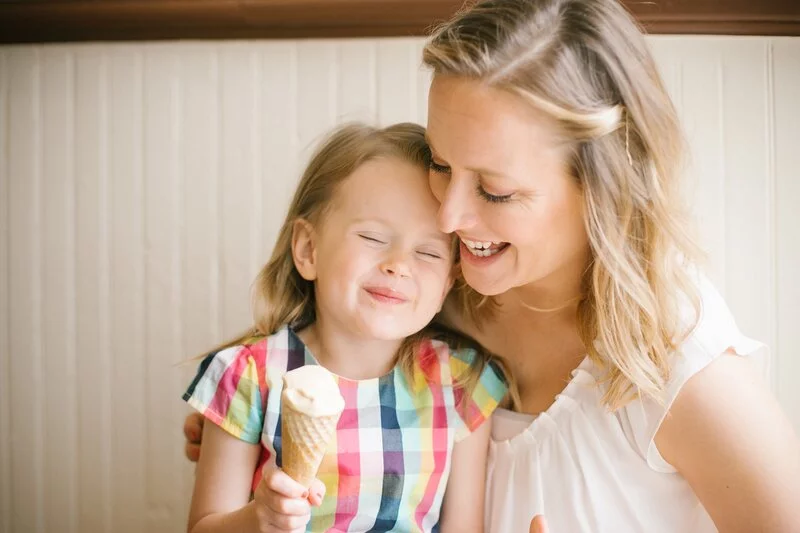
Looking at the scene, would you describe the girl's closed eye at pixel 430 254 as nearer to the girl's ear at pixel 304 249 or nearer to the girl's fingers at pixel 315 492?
the girl's ear at pixel 304 249

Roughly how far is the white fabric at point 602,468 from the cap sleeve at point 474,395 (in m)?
0.09

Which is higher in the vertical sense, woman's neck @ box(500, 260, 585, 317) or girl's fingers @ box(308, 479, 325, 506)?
woman's neck @ box(500, 260, 585, 317)

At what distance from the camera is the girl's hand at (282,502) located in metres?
1.04

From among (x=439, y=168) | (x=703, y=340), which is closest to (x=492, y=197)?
(x=439, y=168)

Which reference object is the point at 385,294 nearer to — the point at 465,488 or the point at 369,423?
the point at 369,423

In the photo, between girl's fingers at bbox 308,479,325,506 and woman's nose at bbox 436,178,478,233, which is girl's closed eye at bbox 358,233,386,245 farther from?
girl's fingers at bbox 308,479,325,506

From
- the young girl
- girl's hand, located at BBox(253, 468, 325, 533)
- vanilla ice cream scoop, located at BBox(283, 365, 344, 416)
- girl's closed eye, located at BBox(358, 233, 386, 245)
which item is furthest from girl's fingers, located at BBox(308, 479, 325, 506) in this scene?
girl's closed eye, located at BBox(358, 233, 386, 245)

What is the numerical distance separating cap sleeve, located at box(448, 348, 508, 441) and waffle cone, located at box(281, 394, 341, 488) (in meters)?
0.44

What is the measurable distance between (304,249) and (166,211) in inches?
23.5

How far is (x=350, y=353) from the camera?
1438 millimetres

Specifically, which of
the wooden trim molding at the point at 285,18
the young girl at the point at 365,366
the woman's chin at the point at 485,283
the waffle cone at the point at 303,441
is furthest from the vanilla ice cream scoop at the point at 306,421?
the wooden trim molding at the point at 285,18

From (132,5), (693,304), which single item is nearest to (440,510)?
(693,304)

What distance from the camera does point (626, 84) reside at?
1218 millimetres

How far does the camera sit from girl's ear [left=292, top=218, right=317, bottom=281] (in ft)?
4.62
